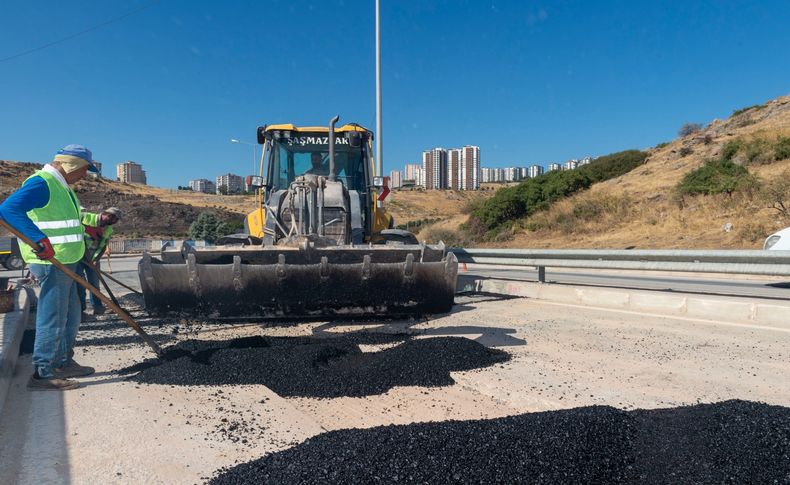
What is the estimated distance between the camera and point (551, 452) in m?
2.52

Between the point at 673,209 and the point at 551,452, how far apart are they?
22.5m

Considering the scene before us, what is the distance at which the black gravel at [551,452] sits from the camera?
2357mm

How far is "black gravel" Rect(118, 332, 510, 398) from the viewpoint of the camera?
396 cm

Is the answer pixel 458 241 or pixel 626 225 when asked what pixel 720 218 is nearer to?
pixel 626 225

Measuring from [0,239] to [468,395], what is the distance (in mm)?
23455

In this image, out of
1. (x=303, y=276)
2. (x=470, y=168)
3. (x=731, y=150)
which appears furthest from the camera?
(x=470, y=168)

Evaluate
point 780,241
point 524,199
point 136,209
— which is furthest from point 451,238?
point 136,209

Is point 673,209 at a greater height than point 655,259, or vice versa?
point 673,209

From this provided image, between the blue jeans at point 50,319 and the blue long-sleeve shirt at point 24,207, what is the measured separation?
0.95 feet

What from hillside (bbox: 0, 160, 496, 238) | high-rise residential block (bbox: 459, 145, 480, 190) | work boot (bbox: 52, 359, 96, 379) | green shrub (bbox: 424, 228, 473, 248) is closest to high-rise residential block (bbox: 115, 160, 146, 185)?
hillside (bbox: 0, 160, 496, 238)

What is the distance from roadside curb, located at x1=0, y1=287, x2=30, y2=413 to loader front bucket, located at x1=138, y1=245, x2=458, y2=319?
1161 mm

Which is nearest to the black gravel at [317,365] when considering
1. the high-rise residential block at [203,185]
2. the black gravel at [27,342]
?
the black gravel at [27,342]

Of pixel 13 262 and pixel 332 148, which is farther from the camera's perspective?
pixel 13 262

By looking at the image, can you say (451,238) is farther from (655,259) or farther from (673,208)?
(655,259)
